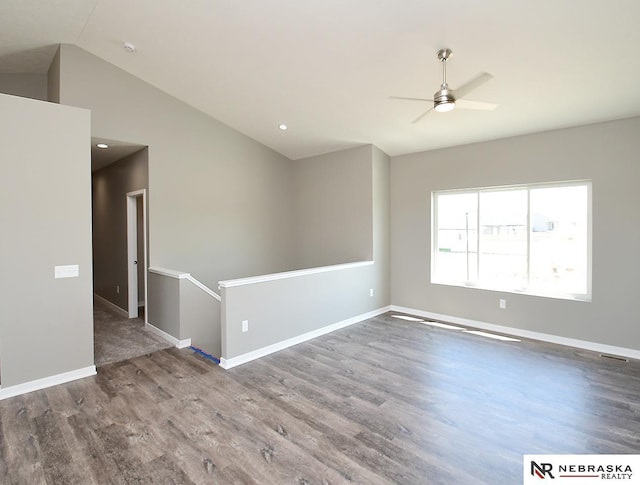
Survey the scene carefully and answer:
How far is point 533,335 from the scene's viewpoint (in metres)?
4.60

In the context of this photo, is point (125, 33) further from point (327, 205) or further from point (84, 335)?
point (327, 205)

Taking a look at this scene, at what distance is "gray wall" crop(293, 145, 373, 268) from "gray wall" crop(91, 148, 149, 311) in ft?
9.46

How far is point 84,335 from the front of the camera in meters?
3.49

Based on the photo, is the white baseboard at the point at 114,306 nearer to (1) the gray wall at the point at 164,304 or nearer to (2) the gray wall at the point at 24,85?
(1) the gray wall at the point at 164,304

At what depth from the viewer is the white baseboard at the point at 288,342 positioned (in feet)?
12.2

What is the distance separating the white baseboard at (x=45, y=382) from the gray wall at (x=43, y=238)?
40 mm

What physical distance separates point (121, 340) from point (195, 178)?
8.53ft

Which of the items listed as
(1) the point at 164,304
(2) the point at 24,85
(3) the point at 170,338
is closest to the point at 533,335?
(3) the point at 170,338

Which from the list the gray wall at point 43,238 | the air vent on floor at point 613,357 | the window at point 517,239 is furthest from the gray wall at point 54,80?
the air vent on floor at point 613,357

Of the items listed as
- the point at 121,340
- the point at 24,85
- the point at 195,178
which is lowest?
the point at 121,340

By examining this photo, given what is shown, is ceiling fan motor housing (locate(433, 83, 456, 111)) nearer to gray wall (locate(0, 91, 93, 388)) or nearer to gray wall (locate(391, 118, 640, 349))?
gray wall (locate(391, 118, 640, 349))

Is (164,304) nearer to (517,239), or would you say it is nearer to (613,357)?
(517,239)

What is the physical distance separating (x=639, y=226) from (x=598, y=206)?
442mm

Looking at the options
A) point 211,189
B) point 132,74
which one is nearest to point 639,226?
point 211,189
